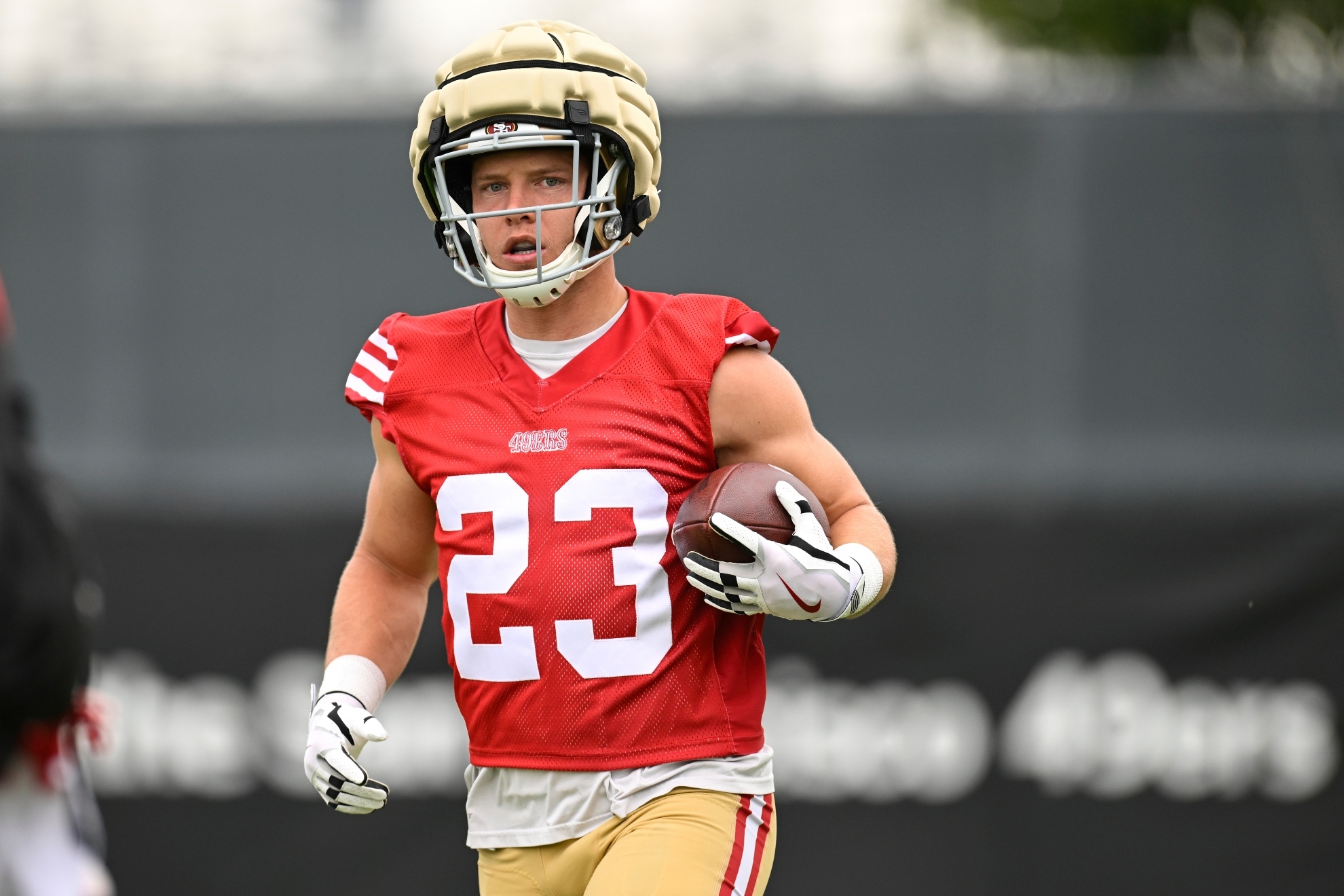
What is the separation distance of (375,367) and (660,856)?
1.07 m

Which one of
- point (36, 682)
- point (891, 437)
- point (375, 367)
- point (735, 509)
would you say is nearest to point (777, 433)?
point (735, 509)

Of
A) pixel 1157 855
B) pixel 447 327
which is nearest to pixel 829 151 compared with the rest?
pixel 1157 855

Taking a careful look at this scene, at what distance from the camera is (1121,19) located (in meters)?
9.86

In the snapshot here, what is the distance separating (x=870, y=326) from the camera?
6.04 metres

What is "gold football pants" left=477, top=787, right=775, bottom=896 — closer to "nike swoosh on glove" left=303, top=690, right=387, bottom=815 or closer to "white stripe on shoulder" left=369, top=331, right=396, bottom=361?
"nike swoosh on glove" left=303, top=690, right=387, bottom=815

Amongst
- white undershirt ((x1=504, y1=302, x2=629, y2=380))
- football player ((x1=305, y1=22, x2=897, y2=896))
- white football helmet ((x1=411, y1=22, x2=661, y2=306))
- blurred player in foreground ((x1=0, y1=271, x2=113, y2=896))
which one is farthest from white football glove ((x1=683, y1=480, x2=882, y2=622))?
blurred player in foreground ((x1=0, y1=271, x2=113, y2=896))

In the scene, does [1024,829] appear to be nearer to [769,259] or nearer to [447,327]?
[769,259]

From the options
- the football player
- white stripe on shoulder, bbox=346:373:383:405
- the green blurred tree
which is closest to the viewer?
the football player

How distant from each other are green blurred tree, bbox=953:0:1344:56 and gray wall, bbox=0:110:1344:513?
357 cm

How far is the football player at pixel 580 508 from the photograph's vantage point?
281 cm

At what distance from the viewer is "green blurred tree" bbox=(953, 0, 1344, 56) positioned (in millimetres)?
9081

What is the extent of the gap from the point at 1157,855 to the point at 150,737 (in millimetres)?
3604

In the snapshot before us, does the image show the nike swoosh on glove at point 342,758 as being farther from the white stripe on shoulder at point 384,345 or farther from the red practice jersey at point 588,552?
the white stripe on shoulder at point 384,345

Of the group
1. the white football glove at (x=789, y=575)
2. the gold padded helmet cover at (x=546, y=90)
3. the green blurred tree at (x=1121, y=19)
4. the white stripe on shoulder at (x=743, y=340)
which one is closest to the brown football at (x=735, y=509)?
the white football glove at (x=789, y=575)
